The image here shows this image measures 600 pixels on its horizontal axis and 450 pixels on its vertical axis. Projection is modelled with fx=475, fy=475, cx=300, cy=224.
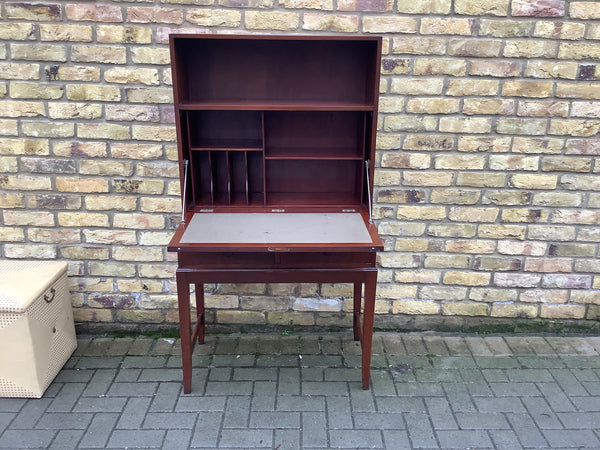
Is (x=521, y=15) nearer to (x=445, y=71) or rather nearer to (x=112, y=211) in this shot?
(x=445, y=71)

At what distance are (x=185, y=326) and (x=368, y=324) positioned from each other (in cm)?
101

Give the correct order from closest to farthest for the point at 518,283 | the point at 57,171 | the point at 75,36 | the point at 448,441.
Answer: the point at 448,441 → the point at 75,36 → the point at 57,171 → the point at 518,283

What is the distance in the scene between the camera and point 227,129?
2.87 m

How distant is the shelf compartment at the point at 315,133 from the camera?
Answer: 2.85 metres

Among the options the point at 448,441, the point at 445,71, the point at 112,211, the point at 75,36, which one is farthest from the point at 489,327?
the point at 75,36

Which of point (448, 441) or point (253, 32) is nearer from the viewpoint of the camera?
point (448, 441)

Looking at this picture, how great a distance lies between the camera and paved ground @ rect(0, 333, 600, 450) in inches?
95.0

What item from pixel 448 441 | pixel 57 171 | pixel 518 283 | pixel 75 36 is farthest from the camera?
pixel 518 283

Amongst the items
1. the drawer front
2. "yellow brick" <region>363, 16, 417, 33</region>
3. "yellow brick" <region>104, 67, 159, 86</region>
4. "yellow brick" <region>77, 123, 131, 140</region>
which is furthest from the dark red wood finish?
"yellow brick" <region>77, 123, 131, 140</region>

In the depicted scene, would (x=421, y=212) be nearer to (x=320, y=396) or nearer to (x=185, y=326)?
(x=320, y=396)

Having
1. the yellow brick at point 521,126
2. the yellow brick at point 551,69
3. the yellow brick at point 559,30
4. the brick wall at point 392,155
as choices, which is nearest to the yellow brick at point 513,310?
the brick wall at point 392,155

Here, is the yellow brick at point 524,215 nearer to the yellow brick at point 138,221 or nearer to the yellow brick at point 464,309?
the yellow brick at point 464,309

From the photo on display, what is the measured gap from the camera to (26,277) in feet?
9.09

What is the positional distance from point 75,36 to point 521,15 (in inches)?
102
